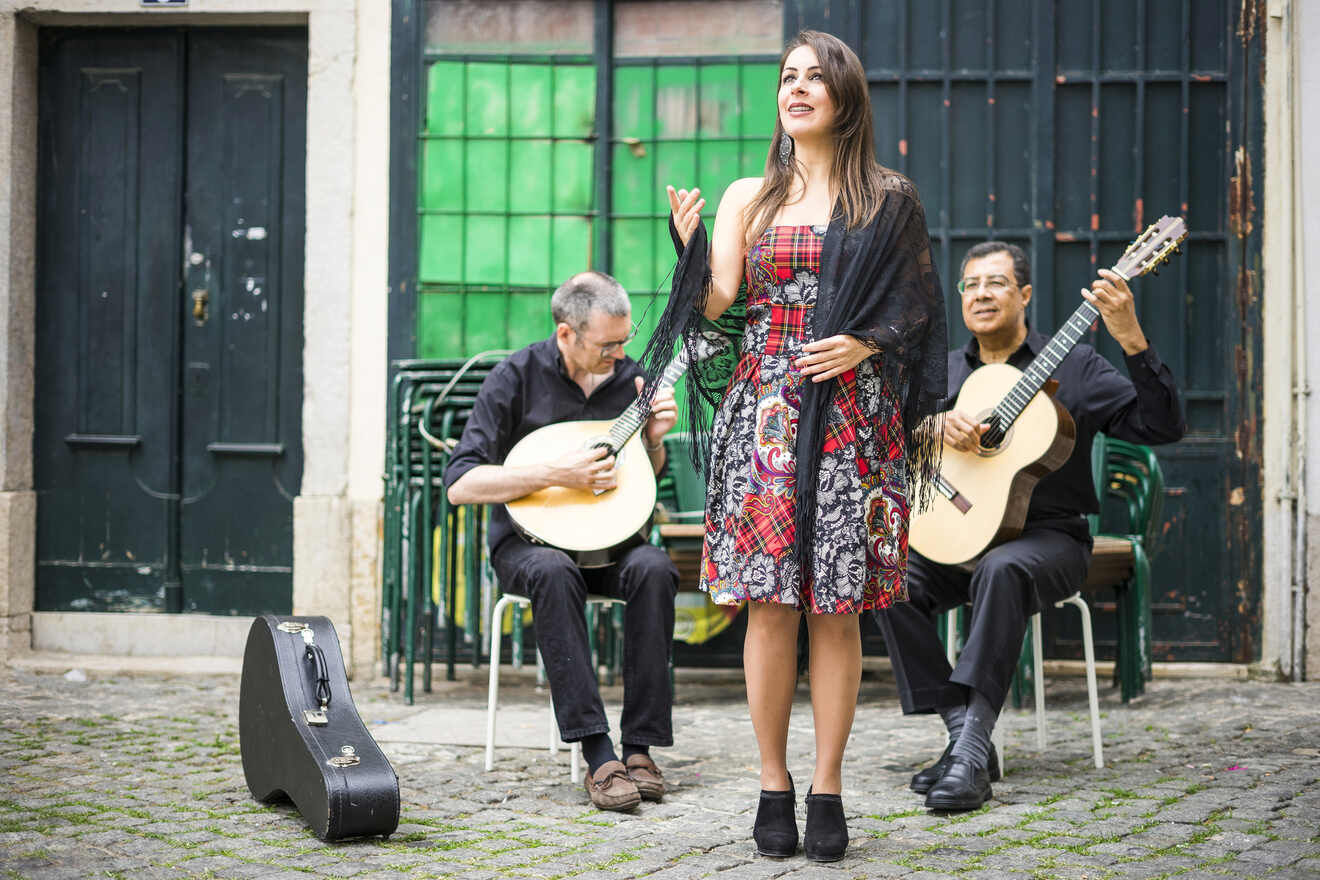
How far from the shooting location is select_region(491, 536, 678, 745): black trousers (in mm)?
3877

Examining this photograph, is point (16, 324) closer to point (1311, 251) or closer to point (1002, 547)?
point (1002, 547)

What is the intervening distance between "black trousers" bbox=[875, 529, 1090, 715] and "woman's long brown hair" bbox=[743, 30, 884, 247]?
1.18 meters

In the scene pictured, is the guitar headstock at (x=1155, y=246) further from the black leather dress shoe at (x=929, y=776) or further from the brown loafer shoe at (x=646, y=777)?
the brown loafer shoe at (x=646, y=777)

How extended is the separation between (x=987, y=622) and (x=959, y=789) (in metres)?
0.51

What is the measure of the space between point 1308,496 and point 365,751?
13.2 feet

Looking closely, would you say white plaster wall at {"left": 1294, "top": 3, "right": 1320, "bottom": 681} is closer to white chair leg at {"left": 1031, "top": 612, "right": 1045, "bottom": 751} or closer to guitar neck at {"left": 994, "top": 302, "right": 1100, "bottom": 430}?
white chair leg at {"left": 1031, "top": 612, "right": 1045, "bottom": 751}

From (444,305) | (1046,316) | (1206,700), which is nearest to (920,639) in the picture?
(1206,700)

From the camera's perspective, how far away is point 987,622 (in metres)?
3.90

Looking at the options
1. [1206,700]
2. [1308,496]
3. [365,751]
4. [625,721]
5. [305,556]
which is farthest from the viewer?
[305,556]

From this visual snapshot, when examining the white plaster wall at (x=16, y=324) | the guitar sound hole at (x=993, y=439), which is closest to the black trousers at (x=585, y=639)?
the guitar sound hole at (x=993, y=439)

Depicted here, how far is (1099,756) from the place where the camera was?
13.6ft

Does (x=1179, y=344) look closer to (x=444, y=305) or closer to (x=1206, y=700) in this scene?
(x=1206, y=700)

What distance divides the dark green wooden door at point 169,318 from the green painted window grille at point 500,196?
2.11 feet

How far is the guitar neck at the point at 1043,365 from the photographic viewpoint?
13.5ft
